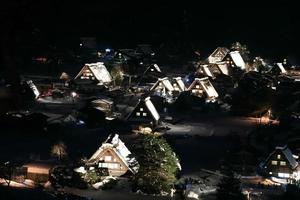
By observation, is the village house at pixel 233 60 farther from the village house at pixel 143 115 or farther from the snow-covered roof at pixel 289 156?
the snow-covered roof at pixel 289 156

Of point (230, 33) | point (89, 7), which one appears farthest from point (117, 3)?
point (230, 33)

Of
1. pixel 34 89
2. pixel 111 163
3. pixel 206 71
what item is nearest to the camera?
pixel 111 163

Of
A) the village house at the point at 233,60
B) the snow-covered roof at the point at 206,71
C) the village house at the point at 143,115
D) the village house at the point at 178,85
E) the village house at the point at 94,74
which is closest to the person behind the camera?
the village house at the point at 143,115

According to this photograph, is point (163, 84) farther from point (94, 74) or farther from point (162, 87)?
point (94, 74)

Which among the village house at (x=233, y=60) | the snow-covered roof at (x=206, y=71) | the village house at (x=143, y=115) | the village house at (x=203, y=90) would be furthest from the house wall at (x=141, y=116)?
the village house at (x=233, y=60)


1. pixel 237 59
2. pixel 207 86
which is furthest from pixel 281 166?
pixel 237 59
